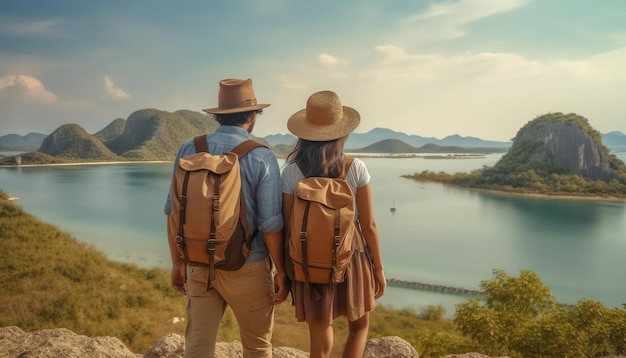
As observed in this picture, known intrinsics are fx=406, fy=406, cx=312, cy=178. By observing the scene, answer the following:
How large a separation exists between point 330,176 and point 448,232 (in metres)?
38.0

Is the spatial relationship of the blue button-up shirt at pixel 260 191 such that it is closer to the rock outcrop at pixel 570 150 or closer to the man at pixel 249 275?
the man at pixel 249 275

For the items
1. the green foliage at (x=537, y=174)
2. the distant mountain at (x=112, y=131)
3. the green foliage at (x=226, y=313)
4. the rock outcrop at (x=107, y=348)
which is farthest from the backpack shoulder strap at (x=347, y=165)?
the distant mountain at (x=112, y=131)

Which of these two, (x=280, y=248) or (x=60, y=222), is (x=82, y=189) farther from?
(x=280, y=248)

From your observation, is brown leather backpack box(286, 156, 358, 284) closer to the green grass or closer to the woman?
the woman

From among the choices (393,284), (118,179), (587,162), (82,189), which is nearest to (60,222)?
(82,189)

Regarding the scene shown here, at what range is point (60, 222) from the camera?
132 ft

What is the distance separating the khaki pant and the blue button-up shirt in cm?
10

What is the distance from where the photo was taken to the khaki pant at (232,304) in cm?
187

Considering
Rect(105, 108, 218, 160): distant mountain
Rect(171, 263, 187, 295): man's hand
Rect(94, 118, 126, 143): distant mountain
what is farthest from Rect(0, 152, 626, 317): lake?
Rect(94, 118, 126, 143): distant mountain

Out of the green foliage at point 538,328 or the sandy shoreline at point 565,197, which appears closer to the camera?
the green foliage at point 538,328

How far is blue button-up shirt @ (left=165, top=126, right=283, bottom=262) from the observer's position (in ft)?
6.12

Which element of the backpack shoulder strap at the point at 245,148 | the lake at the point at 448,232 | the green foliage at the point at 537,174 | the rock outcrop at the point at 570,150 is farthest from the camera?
the rock outcrop at the point at 570,150

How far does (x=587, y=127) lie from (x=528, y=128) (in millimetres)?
11945

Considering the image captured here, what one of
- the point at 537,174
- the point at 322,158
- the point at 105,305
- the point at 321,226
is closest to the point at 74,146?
the point at 537,174
